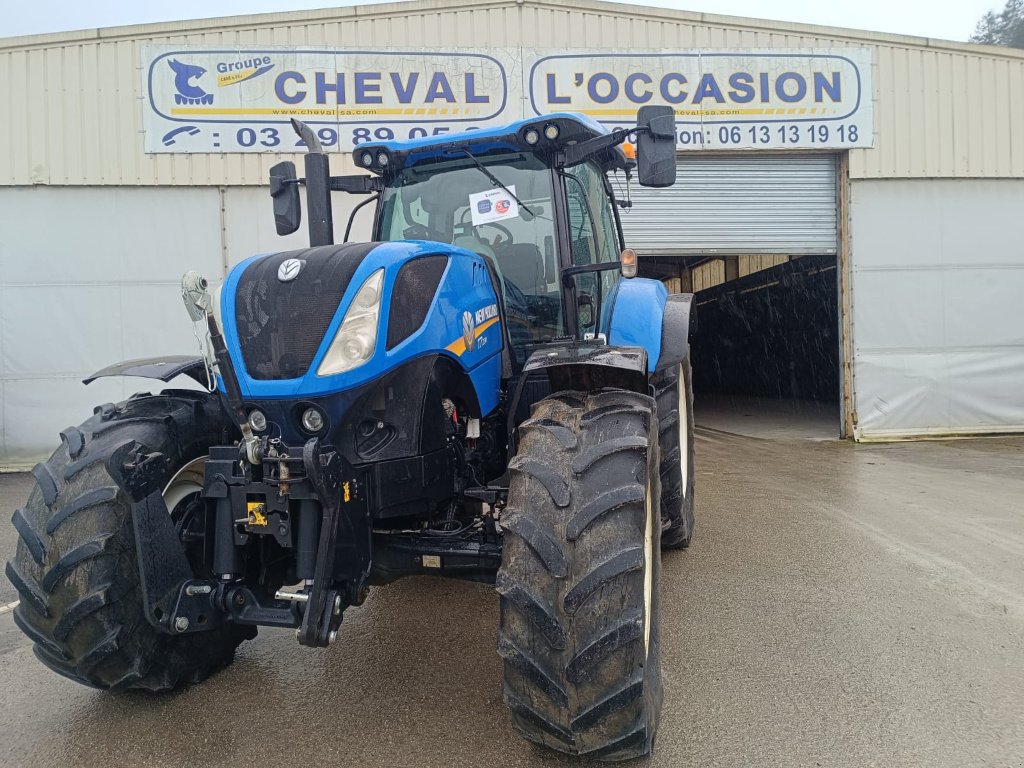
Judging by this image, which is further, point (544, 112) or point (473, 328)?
point (544, 112)

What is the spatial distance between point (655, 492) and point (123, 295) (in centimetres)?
847

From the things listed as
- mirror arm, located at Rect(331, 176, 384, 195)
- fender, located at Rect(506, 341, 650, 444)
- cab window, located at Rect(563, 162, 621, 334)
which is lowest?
fender, located at Rect(506, 341, 650, 444)

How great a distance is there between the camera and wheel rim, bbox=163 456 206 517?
2.88 metres

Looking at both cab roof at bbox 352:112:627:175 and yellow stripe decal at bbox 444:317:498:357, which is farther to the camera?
cab roof at bbox 352:112:627:175

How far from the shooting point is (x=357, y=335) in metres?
2.47

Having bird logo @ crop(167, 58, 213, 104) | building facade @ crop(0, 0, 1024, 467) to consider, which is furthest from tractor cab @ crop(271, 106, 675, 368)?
bird logo @ crop(167, 58, 213, 104)

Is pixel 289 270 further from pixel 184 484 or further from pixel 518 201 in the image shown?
pixel 518 201

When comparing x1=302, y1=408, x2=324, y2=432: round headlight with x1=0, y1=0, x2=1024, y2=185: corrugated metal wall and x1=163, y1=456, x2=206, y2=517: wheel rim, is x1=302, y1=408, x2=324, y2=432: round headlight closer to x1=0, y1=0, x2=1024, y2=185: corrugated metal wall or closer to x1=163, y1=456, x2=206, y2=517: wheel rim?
x1=163, y1=456, x2=206, y2=517: wheel rim

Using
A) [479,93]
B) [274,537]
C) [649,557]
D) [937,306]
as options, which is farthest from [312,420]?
[937,306]

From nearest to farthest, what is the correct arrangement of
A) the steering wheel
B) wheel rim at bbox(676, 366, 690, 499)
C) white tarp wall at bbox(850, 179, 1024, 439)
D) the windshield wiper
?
the windshield wiper
the steering wheel
wheel rim at bbox(676, 366, 690, 499)
white tarp wall at bbox(850, 179, 1024, 439)

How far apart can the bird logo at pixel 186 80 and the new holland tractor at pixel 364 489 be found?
6854 mm

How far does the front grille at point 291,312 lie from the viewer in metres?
2.47

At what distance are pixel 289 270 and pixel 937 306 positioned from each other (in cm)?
986

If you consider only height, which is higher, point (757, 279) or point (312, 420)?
point (757, 279)
